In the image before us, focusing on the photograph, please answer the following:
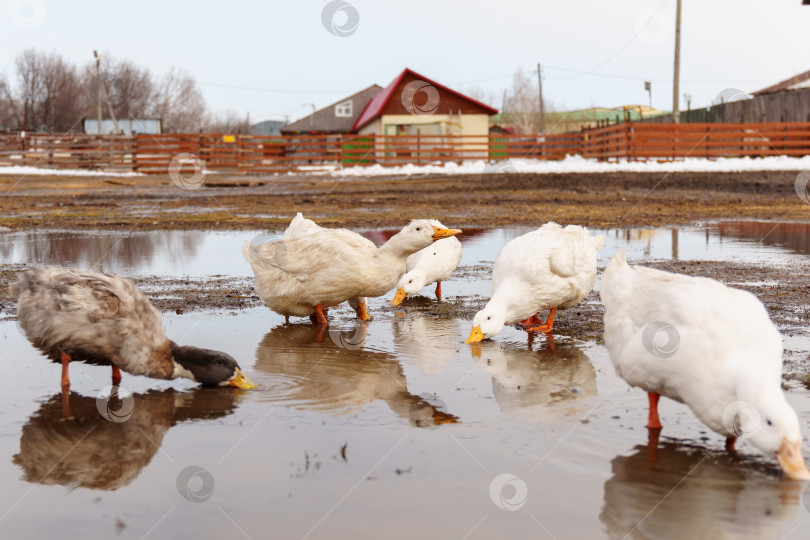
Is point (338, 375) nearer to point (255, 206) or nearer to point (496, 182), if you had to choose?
point (255, 206)

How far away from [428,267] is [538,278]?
1793 millimetres

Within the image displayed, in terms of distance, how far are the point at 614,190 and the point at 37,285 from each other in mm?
19373

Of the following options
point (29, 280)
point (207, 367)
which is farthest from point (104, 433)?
point (29, 280)

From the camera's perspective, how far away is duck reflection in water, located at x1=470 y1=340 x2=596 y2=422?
4487mm

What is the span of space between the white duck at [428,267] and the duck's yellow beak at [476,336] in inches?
68.3

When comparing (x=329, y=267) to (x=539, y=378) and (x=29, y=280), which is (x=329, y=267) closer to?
(x=539, y=378)

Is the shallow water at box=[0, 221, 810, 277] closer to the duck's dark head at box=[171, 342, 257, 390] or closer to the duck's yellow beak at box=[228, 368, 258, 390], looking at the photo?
the duck's dark head at box=[171, 342, 257, 390]

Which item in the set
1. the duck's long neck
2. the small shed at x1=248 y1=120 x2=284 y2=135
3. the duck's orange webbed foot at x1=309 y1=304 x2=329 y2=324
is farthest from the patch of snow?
the small shed at x1=248 y1=120 x2=284 y2=135

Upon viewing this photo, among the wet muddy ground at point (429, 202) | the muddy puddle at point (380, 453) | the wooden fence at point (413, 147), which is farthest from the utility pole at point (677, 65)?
the muddy puddle at point (380, 453)

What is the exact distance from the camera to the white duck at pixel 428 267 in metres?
7.69

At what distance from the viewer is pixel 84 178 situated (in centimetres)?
3428

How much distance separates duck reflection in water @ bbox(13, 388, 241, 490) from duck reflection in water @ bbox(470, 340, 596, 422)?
1565 millimetres

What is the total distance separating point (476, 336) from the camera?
5.86m

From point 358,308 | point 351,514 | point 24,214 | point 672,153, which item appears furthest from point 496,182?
point 351,514
